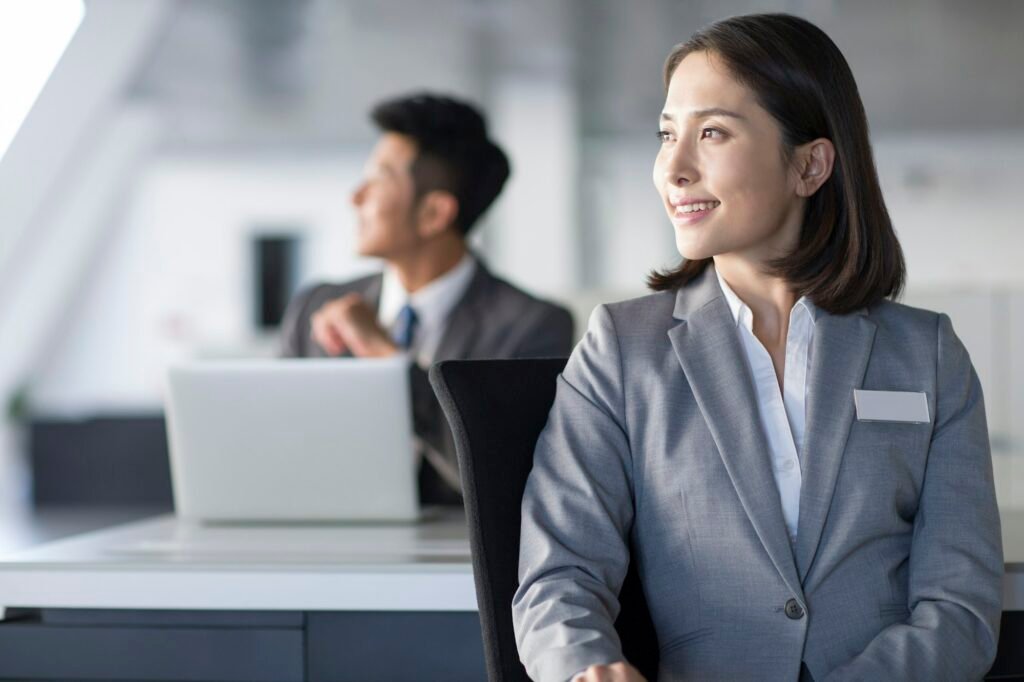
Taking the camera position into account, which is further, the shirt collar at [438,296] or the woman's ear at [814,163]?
the shirt collar at [438,296]

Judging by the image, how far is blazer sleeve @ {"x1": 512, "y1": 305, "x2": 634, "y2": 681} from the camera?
49.4 inches

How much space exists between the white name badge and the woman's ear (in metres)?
0.27

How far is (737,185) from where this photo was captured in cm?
143

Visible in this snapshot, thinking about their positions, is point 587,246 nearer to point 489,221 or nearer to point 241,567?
point 489,221

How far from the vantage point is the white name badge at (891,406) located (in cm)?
139

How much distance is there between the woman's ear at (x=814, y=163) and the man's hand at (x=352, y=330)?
132cm

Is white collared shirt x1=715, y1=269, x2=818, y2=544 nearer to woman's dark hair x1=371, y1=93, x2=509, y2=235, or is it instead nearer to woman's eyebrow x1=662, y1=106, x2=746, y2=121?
woman's eyebrow x1=662, y1=106, x2=746, y2=121

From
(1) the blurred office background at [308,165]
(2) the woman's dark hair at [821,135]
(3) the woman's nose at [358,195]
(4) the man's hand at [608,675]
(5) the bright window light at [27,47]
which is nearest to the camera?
(4) the man's hand at [608,675]

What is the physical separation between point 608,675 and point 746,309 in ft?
1.69

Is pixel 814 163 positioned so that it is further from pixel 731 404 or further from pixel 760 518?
pixel 760 518

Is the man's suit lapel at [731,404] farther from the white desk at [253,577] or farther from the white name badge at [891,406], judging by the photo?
the white desk at [253,577]

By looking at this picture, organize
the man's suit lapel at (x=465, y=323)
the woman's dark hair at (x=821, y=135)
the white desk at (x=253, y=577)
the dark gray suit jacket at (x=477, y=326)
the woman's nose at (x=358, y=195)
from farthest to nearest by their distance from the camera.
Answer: the woman's nose at (x=358, y=195) → the man's suit lapel at (x=465, y=323) → the dark gray suit jacket at (x=477, y=326) → the white desk at (x=253, y=577) → the woman's dark hair at (x=821, y=135)

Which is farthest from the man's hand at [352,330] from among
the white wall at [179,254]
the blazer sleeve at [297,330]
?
the white wall at [179,254]

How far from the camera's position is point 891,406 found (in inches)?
55.0
